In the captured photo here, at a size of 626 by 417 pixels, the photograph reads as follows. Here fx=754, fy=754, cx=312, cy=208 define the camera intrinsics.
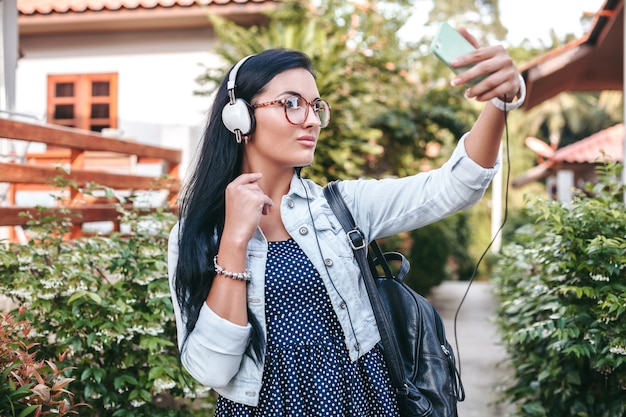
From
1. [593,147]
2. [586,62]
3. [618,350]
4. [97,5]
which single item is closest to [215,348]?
[618,350]

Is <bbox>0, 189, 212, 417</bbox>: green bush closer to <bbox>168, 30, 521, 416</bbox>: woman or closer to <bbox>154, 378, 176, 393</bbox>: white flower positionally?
<bbox>154, 378, 176, 393</bbox>: white flower

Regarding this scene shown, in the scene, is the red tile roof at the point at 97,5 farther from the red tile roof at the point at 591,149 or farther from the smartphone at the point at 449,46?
the smartphone at the point at 449,46

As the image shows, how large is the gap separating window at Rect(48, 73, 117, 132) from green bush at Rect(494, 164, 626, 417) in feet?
25.9

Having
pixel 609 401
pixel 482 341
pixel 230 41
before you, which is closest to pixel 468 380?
pixel 482 341

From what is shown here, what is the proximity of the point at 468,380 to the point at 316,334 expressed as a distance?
208 inches

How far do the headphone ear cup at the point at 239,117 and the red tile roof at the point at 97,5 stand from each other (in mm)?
8124

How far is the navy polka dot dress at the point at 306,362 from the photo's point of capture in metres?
1.89

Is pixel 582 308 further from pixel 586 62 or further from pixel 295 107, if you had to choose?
pixel 586 62

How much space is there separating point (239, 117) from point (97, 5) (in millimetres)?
8990

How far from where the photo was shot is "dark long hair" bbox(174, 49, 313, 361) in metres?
1.91

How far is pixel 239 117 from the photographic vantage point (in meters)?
1.95

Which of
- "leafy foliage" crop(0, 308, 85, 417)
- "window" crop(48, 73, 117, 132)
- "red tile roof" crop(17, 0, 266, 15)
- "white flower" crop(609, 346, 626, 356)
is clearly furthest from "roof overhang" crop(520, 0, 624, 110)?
"leafy foliage" crop(0, 308, 85, 417)

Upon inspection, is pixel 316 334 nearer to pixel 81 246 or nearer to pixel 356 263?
pixel 356 263

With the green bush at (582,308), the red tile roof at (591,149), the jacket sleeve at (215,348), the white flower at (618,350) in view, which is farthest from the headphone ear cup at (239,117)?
the red tile roof at (591,149)
